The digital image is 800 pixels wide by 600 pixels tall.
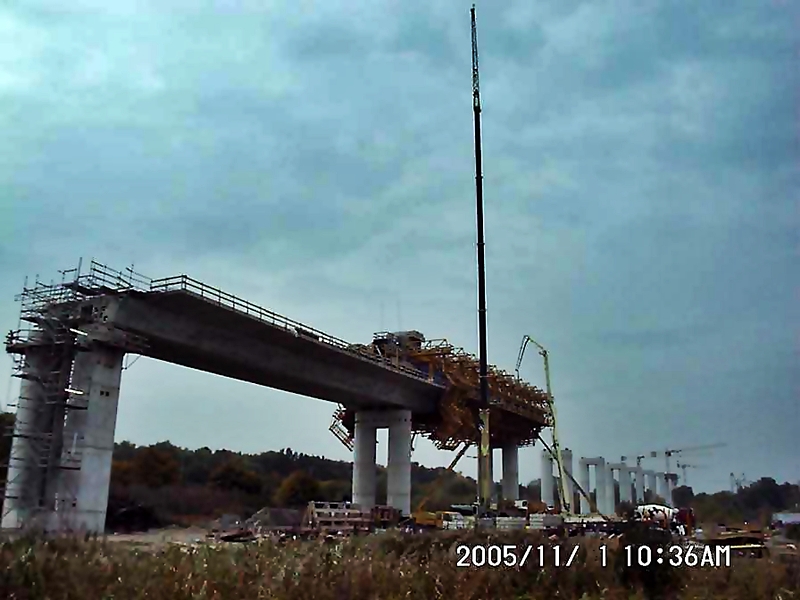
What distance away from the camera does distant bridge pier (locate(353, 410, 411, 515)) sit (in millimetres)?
57281

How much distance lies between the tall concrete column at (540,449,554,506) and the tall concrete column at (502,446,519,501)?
291 centimetres

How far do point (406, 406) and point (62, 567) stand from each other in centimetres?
4929

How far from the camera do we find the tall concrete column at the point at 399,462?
56969mm

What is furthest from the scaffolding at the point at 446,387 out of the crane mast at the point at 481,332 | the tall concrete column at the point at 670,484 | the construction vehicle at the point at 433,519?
the tall concrete column at the point at 670,484

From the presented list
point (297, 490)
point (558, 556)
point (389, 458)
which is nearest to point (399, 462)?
point (389, 458)

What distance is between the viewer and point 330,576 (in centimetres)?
1186

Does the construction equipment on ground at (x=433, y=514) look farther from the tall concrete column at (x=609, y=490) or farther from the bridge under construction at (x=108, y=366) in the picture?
the tall concrete column at (x=609, y=490)

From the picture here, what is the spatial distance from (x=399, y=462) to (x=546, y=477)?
30653mm

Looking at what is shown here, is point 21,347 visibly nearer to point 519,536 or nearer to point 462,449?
point 519,536

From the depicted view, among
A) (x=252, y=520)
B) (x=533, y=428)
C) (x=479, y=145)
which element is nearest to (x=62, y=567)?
(x=252, y=520)

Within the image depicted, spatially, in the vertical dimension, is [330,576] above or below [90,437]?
below

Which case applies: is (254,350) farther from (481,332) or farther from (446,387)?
(446,387)

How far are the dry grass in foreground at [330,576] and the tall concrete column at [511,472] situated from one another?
219 feet

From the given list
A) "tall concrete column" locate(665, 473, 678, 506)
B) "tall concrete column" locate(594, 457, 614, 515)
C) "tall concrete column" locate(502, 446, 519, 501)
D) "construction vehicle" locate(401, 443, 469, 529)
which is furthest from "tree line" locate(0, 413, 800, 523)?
"tall concrete column" locate(665, 473, 678, 506)
